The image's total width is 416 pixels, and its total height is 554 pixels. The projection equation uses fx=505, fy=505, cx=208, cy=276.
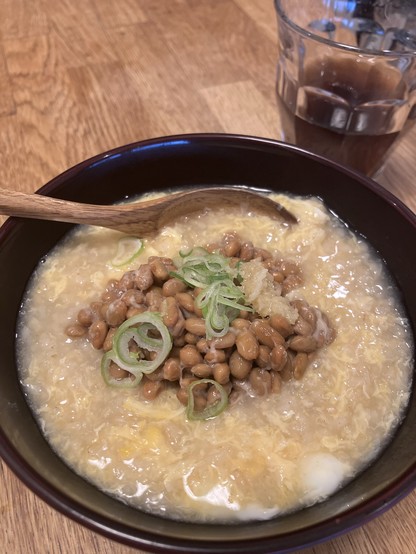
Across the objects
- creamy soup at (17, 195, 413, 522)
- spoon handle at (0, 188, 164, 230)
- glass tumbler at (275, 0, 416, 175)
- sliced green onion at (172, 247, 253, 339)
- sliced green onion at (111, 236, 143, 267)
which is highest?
glass tumbler at (275, 0, 416, 175)

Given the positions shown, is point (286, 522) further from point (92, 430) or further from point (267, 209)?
point (267, 209)

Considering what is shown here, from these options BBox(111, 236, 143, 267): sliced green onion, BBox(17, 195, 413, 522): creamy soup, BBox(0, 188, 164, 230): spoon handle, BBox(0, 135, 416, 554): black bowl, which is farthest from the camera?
BBox(111, 236, 143, 267): sliced green onion

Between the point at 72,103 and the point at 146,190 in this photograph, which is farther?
the point at 72,103

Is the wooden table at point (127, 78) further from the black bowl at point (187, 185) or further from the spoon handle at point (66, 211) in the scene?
the spoon handle at point (66, 211)

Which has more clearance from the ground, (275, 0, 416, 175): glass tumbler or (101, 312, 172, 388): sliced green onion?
(275, 0, 416, 175): glass tumbler

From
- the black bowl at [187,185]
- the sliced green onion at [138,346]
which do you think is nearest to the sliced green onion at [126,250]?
the black bowl at [187,185]

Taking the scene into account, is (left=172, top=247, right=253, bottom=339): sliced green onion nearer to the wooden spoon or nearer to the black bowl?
the wooden spoon

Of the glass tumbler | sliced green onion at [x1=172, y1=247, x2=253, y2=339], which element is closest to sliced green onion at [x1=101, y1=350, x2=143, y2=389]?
sliced green onion at [x1=172, y1=247, x2=253, y2=339]

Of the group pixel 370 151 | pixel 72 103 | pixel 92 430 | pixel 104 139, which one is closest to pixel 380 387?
pixel 92 430
